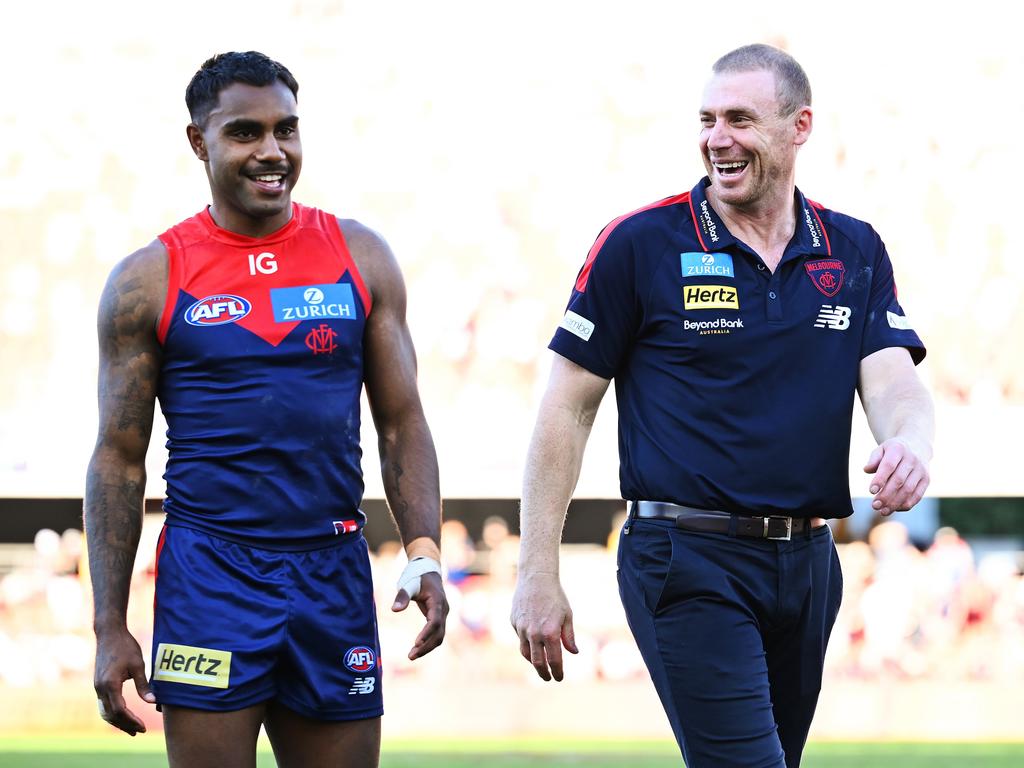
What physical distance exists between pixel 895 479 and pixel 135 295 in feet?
5.47

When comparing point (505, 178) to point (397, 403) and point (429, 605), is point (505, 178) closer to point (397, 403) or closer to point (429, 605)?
point (397, 403)

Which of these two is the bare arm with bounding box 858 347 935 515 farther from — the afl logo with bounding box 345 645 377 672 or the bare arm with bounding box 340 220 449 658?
the afl logo with bounding box 345 645 377 672

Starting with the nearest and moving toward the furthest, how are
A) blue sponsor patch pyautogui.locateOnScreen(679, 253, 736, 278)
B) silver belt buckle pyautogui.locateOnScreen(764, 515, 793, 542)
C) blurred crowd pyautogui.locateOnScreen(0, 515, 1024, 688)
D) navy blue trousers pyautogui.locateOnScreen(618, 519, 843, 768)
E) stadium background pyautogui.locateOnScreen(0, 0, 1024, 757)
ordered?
navy blue trousers pyautogui.locateOnScreen(618, 519, 843, 768) → silver belt buckle pyautogui.locateOnScreen(764, 515, 793, 542) → blue sponsor patch pyautogui.locateOnScreen(679, 253, 736, 278) → blurred crowd pyautogui.locateOnScreen(0, 515, 1024, 688) → stadium background pyautogui.locateOnScreen(0, 0, 1024, 757)

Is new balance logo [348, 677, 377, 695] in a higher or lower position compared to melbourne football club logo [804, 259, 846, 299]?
lower

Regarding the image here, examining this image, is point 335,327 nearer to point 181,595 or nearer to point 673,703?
point 181,595

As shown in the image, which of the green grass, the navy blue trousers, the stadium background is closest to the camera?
the navy blue trousers

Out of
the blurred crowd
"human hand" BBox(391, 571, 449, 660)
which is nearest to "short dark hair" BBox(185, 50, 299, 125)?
"human hand" BBox(391, 571, 449, 660)

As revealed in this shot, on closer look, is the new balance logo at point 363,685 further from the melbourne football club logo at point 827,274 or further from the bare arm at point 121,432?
the melbourne football club logo at point 827,274

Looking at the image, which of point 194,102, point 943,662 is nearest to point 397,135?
point 943,662

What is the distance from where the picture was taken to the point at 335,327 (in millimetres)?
3535

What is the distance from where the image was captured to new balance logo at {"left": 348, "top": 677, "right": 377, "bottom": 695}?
3.50 m

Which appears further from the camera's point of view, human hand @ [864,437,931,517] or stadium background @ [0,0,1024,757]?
stadium background @ [0,0,1024,757]

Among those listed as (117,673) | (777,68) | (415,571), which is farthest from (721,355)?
(117,673)

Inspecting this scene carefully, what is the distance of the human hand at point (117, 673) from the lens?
3.37 m
